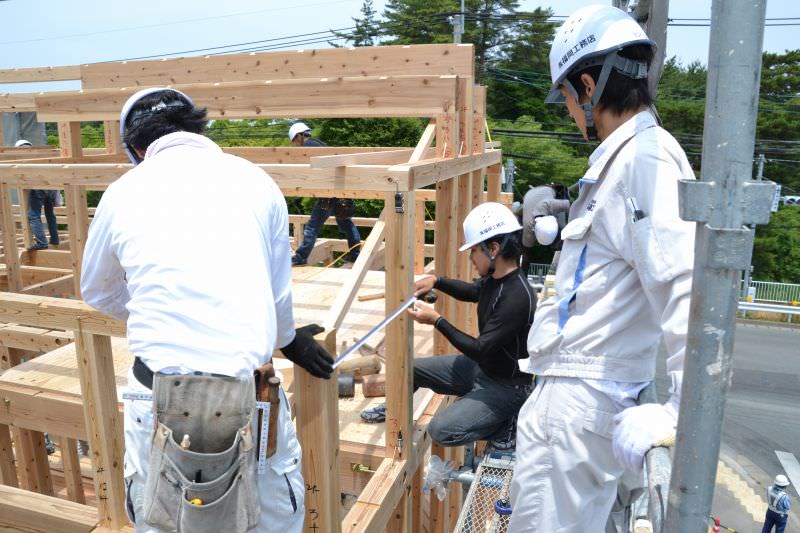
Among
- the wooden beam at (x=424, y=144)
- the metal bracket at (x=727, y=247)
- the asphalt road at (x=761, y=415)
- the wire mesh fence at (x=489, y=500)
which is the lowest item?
the asphalt road at (x=761, y=415)

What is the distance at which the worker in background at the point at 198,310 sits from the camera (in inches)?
68.2

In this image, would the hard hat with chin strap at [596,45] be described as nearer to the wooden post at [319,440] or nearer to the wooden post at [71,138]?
the wooden post at [319,440]

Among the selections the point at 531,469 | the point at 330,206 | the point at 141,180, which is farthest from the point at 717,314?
the point at 330,206

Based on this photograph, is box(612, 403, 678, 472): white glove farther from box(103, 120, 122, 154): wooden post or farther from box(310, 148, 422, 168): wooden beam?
box(103, 120, 122, 154): wooden post

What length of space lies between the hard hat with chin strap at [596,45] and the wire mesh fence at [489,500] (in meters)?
2.40

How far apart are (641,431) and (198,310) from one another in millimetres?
1283

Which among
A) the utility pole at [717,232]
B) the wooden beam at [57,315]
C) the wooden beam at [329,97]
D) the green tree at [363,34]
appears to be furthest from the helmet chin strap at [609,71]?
the green tree at [363,34]

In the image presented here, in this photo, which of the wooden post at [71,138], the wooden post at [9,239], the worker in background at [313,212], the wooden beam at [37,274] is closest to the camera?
the wooden post at [9,239]

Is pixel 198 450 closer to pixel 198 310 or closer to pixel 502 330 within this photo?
pixel 198 310

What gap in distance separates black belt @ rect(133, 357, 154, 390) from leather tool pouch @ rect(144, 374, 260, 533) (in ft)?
Answer: 0.83

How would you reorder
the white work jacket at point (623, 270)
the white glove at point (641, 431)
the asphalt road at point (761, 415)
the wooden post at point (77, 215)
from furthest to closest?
1. the asphalt road at point (761, 415)
2. the wooden post at point (77, 215)
3. the white work jacket at point (623, 270)
4. the white glove at point (641, 431)

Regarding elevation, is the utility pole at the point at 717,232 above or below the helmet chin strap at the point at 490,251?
above

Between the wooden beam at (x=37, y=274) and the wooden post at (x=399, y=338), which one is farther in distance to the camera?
the wooden beam at (x=37, y=274)

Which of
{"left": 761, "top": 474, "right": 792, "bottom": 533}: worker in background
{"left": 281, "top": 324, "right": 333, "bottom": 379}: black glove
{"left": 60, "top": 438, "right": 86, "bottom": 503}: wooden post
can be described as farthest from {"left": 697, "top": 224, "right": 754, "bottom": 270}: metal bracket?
{"left": 60, "top": 438, "right": 86, "bottom": 503}: wooden post
